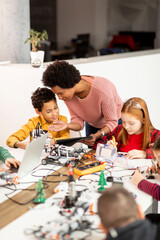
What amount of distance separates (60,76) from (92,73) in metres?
1.57

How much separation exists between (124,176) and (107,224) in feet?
3.00

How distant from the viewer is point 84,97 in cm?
286

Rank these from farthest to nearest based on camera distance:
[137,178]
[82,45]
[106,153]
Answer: [82,45] < [106,153] < [137,178]

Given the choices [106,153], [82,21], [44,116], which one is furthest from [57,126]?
[82,21]

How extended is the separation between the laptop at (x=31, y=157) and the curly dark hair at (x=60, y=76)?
0.53 meters

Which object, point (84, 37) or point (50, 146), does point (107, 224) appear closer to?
point (50, 146)

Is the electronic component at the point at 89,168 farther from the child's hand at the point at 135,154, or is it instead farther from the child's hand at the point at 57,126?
the child's hand at the point at 57,126

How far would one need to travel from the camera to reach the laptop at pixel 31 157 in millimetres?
2076

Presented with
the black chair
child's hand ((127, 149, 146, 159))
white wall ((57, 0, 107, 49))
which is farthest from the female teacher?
white wall ((57, 0, 107, 49))

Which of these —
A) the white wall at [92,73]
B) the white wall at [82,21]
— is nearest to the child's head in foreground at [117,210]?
the white wall at [92,73]

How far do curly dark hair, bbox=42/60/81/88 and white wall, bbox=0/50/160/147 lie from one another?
81 cm

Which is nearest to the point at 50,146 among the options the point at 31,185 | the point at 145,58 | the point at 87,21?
the point at 31,185

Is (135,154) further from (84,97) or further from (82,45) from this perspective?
(82,45)

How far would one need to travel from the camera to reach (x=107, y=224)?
1246mm
